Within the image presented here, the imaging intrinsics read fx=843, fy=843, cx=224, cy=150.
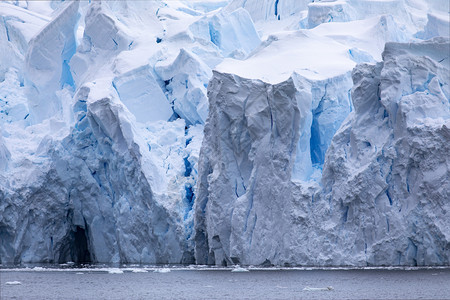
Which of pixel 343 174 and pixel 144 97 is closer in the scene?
pixel 343 174

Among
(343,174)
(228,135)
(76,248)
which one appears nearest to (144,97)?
(228,135)

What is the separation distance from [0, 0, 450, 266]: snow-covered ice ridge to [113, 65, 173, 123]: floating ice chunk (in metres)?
0.04

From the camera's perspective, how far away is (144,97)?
26.4 m

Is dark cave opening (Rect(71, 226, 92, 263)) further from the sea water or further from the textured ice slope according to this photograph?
the textured ice slope

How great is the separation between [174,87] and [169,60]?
38.1 inches

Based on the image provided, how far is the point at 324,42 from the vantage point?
82.9 ft

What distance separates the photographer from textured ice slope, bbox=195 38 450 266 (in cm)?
1894

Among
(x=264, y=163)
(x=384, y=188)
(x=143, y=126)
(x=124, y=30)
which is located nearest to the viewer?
(x=384, y=188)

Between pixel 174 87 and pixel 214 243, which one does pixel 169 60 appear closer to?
pixel 174 87

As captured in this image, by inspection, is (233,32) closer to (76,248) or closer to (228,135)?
(228,135)

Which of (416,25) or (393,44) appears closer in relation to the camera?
(393,44)

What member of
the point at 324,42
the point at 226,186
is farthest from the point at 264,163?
the point at 324,42

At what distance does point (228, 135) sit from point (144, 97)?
5.02m

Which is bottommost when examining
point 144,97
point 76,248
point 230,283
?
point 230,283
